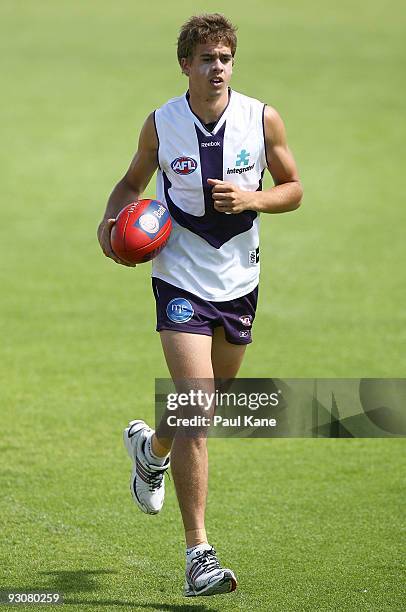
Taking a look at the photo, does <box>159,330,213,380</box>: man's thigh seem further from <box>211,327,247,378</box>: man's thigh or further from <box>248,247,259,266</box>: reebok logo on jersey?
<box>248,247,259,266</box>: reebok logo on jersey

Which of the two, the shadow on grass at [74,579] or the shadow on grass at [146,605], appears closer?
the shadow on grass at [146,605]

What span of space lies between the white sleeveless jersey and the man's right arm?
69 millimetres

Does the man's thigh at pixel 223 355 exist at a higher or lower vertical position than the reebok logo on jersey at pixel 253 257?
lower

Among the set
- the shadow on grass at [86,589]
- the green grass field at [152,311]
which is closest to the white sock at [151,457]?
the green grass field at [152,311]

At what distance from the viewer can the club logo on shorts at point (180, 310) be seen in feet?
19.5

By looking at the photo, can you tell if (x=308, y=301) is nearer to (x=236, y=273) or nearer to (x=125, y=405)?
(x=125, y=405)

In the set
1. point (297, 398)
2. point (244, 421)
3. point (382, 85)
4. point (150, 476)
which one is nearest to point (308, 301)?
point (297, 398)

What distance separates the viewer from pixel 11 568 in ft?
20.2

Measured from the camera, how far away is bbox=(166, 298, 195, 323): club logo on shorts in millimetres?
5953

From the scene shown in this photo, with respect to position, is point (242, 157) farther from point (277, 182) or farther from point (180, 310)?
point (180, 310)

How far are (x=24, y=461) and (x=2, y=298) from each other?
4.71m

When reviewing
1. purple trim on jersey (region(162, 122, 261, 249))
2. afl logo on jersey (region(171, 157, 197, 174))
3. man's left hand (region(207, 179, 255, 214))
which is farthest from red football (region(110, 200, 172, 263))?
man's left hand (region(207, 179, 255, 214))

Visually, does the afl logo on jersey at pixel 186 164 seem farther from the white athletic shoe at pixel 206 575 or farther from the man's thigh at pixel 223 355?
the white athletic shoe at pixel 206 575

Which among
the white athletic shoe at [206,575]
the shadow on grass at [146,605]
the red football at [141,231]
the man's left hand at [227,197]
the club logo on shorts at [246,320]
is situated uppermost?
the man's left hand at [227,197]
